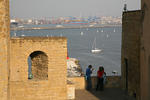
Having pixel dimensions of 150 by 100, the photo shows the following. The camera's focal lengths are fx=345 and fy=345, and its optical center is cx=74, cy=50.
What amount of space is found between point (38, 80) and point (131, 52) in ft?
13.5

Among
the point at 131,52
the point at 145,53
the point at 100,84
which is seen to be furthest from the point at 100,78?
the point at 145,53

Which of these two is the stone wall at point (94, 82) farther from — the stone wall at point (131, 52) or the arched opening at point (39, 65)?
the arched opening at point (39, 65)

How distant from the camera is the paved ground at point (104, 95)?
47.0 feet

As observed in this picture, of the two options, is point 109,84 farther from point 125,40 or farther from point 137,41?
point 137,41

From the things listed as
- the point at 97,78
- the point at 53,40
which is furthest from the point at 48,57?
the point at 97,78

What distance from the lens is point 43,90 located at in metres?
13.7

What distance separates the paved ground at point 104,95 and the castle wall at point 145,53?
2586mm

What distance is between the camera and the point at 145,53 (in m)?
11.5

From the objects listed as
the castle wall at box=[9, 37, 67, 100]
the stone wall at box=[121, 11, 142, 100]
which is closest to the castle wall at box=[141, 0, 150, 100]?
the stone wall at box=[121, 11, 142, 100]

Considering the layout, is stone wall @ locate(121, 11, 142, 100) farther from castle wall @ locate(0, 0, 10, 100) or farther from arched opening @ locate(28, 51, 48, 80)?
castle wall @ locate(0, 0, 10, 100)

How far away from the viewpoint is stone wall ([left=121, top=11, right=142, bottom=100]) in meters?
13.8

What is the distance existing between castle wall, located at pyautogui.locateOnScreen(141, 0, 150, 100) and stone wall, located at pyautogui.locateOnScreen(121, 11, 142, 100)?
1.48m

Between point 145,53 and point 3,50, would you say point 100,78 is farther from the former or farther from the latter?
point 3,50

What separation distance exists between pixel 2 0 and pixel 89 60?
170ft
